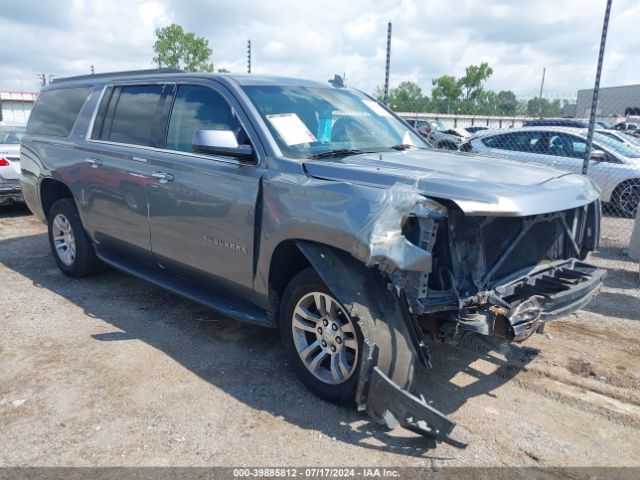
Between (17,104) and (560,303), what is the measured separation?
124 feet

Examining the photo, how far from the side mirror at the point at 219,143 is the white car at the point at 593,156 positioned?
744 centimetres

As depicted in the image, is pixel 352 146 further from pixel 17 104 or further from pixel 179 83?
pixel 17 104

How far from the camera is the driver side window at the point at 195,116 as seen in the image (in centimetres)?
401

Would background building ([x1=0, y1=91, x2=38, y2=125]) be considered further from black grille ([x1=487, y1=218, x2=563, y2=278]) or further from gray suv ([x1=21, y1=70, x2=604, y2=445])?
black grille ([x1=487, y1=218, x2=563, y2=278])

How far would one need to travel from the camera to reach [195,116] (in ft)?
14.0

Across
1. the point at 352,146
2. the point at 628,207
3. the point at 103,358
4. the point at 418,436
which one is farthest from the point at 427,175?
the point at 628,207

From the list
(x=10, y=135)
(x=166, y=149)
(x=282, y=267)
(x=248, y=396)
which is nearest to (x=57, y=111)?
(x=166, y=149)

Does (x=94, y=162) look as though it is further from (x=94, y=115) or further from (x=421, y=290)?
(x=421, y=290)

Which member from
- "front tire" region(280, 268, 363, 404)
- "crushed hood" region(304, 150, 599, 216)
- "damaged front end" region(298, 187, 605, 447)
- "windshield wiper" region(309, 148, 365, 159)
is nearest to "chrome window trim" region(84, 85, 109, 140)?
"windshield wiper" region(309, 148, 365, 159)

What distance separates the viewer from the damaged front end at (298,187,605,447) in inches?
114

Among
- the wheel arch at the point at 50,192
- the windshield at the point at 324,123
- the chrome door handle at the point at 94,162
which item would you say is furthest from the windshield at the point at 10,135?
the windshield at the point at 324,123

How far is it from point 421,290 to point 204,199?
183 centimetres

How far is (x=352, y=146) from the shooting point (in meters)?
4.05

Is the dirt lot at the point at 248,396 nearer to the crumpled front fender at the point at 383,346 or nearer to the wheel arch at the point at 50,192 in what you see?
the crumpled front fender at the point at 383,346
